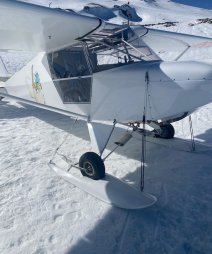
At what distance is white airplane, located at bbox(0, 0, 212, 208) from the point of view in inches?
158

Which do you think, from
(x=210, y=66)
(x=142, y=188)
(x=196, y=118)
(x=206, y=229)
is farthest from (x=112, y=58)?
(x=196, y=118)

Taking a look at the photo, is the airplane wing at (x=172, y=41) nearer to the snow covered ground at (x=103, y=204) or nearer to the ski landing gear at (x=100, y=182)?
the snow covered ground at (x=103, y=204)

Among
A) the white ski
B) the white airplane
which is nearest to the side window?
the white airplane

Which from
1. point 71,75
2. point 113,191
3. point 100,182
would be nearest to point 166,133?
point 71,75

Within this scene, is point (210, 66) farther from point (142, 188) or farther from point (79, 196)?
point (79, 196)

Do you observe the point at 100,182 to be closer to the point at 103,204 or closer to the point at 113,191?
the point at 113,191

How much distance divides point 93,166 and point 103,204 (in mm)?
640

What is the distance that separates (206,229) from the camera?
352 cm

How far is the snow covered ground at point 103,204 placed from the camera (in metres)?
3.30

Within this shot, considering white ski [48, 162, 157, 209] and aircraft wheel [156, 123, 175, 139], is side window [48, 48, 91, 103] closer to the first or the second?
white ski [48, 162, 157, 209]

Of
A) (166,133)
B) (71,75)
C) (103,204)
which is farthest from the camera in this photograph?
(166,133)

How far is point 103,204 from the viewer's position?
13.3 feet

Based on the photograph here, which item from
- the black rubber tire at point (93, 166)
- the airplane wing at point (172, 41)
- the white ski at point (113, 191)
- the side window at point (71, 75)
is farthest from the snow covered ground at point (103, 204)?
the airplane wing at point (172, 41)

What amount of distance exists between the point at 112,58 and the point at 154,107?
1101 millimetres
